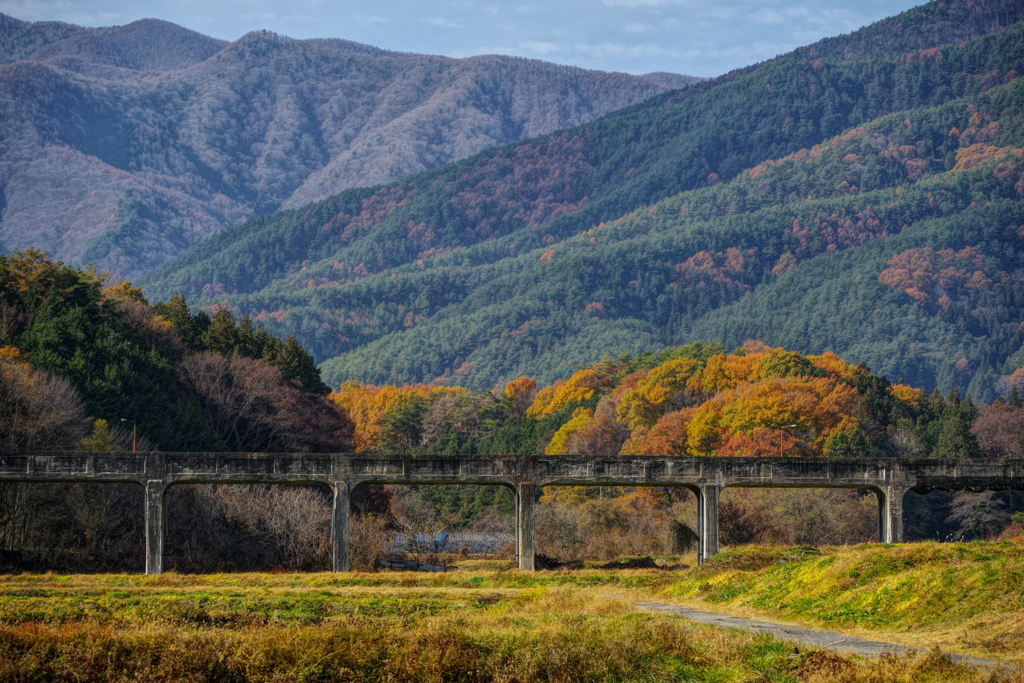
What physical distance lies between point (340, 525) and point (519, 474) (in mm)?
9230

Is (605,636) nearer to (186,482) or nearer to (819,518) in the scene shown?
(186,482)

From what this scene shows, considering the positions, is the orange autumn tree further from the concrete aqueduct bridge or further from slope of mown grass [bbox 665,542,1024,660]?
slope of mown grass [bbox 665,542,1024,660]

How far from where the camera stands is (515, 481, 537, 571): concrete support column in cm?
6181

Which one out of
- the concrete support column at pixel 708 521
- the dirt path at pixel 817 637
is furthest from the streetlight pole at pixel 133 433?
the dirt path at pixel 817 637

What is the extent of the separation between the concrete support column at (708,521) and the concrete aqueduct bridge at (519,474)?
0.17 ft

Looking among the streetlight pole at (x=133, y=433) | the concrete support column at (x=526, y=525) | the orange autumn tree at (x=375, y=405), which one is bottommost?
the concrete support column at (x=526, y=525)

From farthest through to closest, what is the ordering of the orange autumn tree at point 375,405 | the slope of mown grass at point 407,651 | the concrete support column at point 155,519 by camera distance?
the orange autumn tree at point 375,405 → the concrete support column at point 155,519 → the slope of mown grass at point 407,651

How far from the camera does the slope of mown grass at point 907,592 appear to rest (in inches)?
1030

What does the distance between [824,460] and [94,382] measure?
4524 centimetres

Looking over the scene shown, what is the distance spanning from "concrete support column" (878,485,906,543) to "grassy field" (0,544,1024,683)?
74.8ft

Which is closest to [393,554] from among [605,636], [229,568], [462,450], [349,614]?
[229,568]

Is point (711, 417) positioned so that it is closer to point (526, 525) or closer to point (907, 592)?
point (526, 525)

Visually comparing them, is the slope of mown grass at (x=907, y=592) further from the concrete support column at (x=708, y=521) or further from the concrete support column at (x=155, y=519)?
the concrete support column at (x=155, y=519)

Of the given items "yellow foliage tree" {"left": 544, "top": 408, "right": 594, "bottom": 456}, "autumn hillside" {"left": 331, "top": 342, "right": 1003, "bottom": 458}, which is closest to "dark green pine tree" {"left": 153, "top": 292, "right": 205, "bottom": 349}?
"autumn hillside" {"left": 331, "top": 342, "right": 1003, "bottom": 458}
